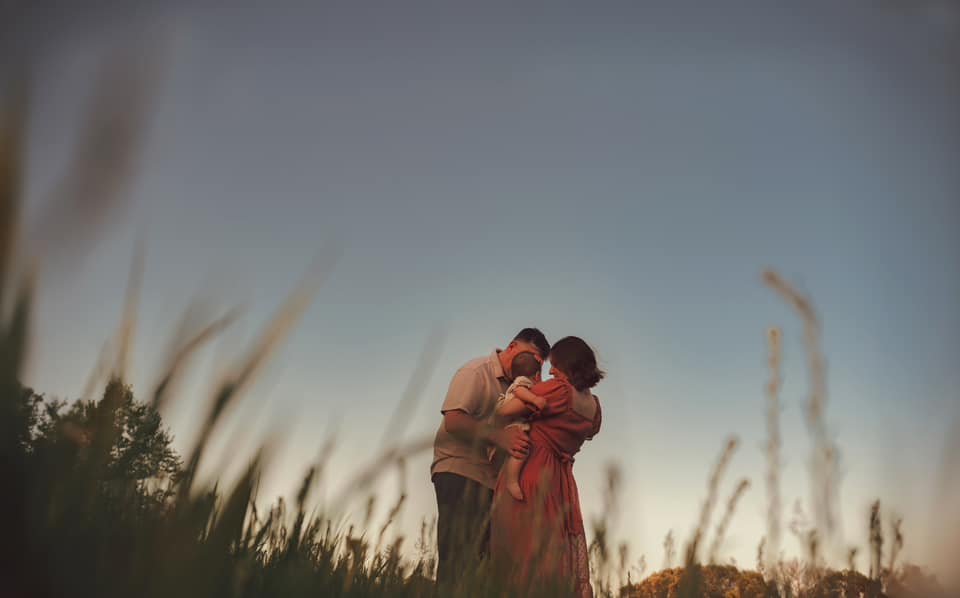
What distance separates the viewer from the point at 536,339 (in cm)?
575

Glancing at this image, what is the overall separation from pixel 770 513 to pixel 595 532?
1.98 ft

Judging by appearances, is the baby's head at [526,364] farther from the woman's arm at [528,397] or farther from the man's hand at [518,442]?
the man's hand at [518,442]

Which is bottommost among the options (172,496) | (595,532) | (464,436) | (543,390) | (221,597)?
(221,597)

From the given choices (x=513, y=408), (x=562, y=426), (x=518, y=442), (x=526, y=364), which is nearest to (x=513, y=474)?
(x=518, y=442)

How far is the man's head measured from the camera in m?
5.69

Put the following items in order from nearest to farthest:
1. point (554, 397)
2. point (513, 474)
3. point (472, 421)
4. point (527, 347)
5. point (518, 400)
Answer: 1. point (472, 421)
2. point (513, 474)
3. point (518, 400)
4. point (554, 397)
5. point (527, 347)

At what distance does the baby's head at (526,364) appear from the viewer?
5.67 meters

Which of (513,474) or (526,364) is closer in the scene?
(513,474)

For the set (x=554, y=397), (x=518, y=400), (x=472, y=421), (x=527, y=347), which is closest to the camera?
(x=472, y=421)

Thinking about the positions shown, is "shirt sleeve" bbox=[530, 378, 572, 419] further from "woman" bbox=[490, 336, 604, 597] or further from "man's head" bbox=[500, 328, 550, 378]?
"man's head" bbox=[500, 328, 550, 378]

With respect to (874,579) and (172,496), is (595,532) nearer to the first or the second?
(874,579)

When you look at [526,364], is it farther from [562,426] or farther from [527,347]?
[562,426]

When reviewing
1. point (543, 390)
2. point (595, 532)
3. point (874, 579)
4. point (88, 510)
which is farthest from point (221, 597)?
point (543, 390)

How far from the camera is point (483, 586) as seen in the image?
2592mm
